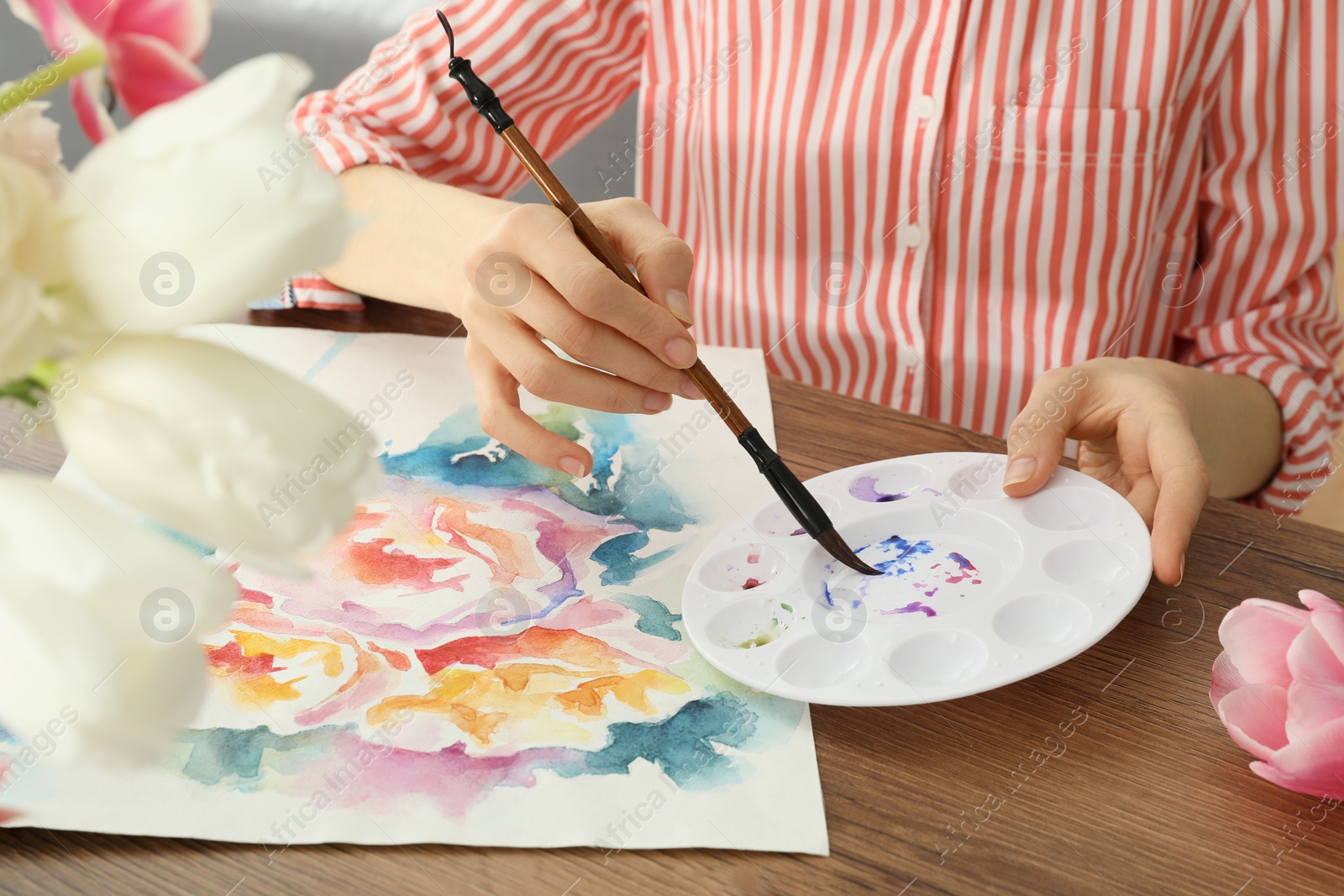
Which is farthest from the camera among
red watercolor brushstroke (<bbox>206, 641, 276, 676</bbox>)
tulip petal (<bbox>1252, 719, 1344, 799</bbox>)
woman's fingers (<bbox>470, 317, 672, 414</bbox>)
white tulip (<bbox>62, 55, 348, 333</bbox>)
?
woman's fingers (<bbox>470, 317, 672, 414</bbox>)

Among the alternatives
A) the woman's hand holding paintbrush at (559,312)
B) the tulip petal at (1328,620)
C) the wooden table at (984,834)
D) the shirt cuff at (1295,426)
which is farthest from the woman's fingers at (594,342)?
the shirt cuff at (1295,426)

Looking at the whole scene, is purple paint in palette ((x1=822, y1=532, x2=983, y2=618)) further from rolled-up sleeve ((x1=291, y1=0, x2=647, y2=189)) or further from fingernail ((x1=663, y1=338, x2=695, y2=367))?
rolled-up sleeve ((x1=291, y1=0, x2=647, y2=189))

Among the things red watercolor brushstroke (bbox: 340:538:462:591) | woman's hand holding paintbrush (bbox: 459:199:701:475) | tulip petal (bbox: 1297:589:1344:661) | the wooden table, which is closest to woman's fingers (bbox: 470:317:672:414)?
woman's hand holding paintbrush (bbox: 459:199:701:475)

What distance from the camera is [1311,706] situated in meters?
0.37

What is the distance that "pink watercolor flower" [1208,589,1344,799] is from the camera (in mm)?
364

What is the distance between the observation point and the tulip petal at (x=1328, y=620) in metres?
0.37

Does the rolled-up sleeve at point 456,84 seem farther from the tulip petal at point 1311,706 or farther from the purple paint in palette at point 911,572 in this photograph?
the tulip petal at point 1311,706

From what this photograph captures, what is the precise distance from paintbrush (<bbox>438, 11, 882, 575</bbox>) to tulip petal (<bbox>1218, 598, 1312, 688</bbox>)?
0.16 m

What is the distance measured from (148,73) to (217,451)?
0.07 meters

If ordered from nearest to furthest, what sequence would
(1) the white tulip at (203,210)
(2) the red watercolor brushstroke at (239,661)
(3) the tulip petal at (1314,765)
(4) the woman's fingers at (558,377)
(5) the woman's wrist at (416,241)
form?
(1) the white tulip at (203,210) < (3) the tulip petal at (1314,765) < (2) the red watercolor brushstroke at (239,661) < (4) the woman's fingers at (558,377) < (5) the woman's wrist at (416,241)

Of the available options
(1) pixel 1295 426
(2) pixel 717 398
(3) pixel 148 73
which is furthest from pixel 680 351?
(1) pixel 1295 426

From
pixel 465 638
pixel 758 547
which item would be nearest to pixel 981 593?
pixel 758 547

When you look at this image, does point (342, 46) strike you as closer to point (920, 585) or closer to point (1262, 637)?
point (920, 585)

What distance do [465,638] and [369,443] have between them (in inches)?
13.6
